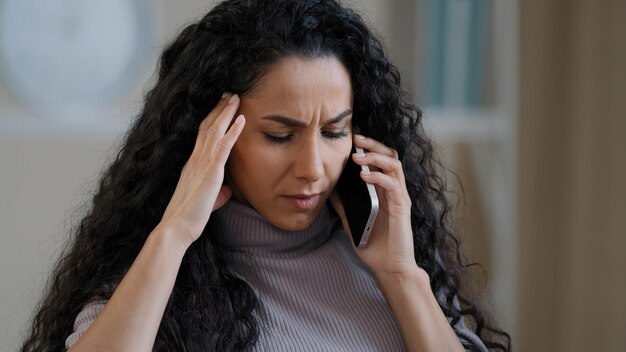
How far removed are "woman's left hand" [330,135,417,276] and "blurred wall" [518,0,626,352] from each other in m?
1.21

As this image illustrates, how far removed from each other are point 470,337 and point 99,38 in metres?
1.98

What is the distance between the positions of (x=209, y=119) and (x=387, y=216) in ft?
1.21

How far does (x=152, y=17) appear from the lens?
3.28m

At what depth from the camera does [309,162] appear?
158 centimetres

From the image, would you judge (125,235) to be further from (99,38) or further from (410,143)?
(99,38)

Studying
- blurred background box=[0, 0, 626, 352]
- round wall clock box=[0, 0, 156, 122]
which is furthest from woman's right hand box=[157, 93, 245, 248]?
round wall clock box=[0, 0, 156, 122]

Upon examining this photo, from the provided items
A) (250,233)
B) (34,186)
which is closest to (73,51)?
(34,186)

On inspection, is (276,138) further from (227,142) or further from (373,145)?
(373,145)

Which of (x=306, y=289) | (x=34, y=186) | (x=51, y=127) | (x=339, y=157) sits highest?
(x=339, y=157)

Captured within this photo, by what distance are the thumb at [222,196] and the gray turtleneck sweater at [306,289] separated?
37mm

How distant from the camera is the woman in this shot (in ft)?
5.13

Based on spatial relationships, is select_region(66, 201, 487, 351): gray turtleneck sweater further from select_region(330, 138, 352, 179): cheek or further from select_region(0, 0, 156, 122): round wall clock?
select_region(0, 0, 156, 122): round wall clock

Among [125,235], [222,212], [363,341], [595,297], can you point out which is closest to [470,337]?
[363,341]

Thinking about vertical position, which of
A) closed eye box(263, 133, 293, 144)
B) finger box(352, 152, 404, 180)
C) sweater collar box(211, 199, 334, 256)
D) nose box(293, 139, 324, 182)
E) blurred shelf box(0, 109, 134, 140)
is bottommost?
blurred shelf box(0, 109, 134, 140)
